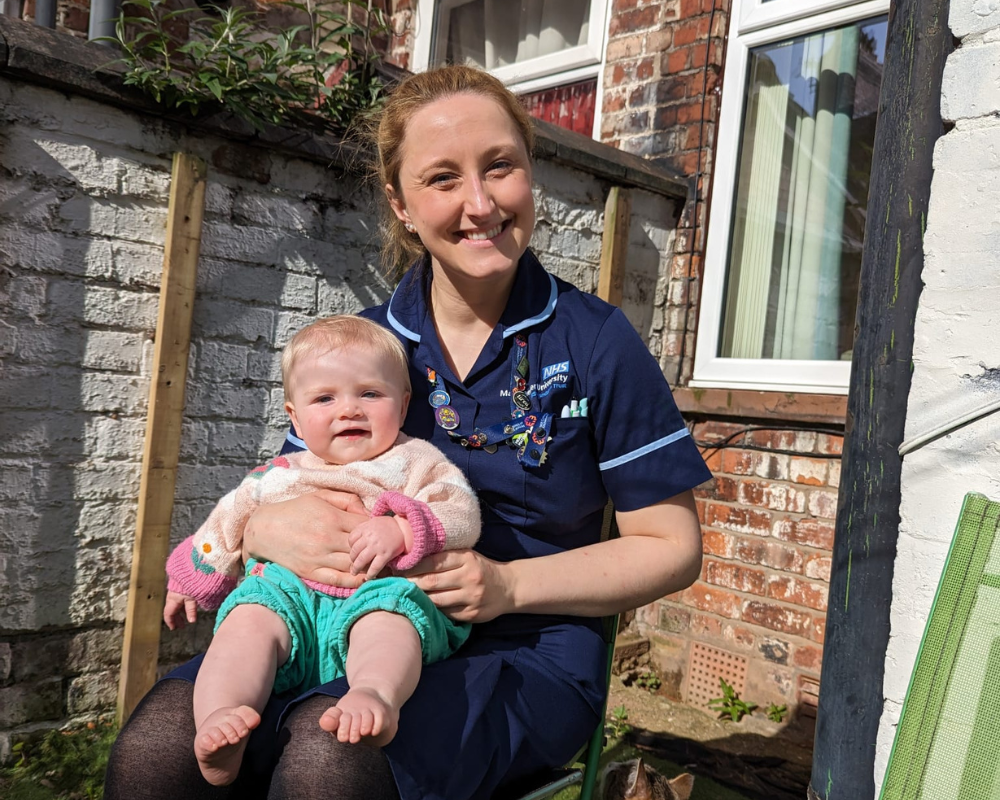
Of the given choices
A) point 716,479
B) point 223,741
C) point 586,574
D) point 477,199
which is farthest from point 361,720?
point 716,479

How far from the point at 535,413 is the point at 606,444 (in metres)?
0.15

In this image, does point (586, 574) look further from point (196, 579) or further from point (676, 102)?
point (676, 102)

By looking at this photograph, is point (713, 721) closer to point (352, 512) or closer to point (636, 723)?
point (636, 723)

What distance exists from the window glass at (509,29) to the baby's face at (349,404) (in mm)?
3520

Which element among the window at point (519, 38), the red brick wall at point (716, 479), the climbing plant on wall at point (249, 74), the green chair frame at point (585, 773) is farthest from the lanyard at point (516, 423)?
the window at point (519, 38)

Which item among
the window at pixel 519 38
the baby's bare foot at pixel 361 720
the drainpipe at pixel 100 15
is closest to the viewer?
the baby's bare foot at pixel 361 720

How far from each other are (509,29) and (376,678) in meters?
4.82

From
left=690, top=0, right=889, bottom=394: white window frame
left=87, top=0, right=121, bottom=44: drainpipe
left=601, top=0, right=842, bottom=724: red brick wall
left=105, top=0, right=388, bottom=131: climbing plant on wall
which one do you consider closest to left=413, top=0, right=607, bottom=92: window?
left=601, top=0, right=842, bottom=724: red brick wall

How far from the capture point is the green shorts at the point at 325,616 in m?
1.47

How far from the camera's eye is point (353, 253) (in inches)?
132

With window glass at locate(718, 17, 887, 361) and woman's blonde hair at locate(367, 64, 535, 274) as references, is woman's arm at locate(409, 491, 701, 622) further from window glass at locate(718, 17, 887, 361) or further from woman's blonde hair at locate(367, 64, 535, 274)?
window glass at locate(718, 17, 887, 361)

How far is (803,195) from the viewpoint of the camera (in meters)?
4.01

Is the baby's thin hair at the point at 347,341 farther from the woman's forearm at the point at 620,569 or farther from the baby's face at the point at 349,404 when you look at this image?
the woman's forearm at the point at 620,569

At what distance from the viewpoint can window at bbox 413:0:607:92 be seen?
4.79 meters
